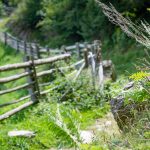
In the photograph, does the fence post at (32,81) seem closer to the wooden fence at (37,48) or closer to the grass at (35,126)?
the grass at (35,126)

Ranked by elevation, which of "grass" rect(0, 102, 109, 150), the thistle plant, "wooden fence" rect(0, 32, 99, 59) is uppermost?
the thistle plant

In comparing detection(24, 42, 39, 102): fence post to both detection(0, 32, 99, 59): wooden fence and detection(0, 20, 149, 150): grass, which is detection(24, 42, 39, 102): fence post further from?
detection(0, 32, 99, 59): wooden fence

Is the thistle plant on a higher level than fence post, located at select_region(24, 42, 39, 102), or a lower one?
higher

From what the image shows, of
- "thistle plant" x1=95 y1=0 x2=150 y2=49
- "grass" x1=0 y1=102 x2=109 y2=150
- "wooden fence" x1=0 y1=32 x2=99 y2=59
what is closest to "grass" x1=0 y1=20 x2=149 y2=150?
"grass" x1=0 y1=102 x2=109 y2=150

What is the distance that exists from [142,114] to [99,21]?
699 inches

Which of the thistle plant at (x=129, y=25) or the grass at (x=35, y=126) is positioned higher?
the thistle plant at (x=129, y=25)

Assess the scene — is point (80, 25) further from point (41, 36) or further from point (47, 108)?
point (47, 108)

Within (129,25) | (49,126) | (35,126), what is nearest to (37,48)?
(35,126)

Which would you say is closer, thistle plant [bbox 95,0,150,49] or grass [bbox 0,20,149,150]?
grass [bbox 0,20,149,150]

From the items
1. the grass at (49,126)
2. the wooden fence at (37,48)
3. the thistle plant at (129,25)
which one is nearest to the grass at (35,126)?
the grass at (49,126)

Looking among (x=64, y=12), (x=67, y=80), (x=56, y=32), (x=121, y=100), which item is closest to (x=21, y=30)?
(x=56, y=32)

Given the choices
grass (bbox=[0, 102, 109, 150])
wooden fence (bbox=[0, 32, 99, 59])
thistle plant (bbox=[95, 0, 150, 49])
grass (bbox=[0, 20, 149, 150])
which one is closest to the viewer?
grass (bbox=[0, 20, 149, 150])

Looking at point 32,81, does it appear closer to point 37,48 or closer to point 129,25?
point 129,25

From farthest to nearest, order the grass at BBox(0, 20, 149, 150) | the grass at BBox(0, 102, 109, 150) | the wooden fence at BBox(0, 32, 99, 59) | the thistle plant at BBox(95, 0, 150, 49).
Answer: the wooden fence at BBox(0, 32, 99, 59), the grass at BBox(0, 102, 109, 150), the thistle plant at BBox(95, 0, 150, 49), the grass at BBox(0, 20, 149, 150)
